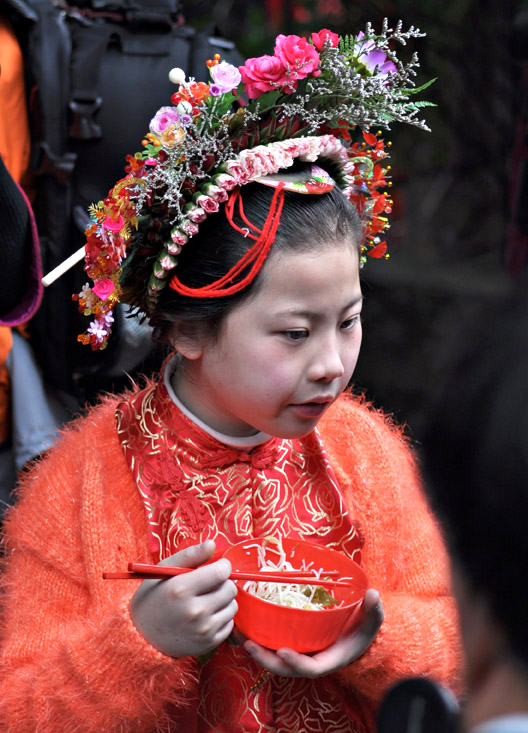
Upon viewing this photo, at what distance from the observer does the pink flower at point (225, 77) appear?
1531mm

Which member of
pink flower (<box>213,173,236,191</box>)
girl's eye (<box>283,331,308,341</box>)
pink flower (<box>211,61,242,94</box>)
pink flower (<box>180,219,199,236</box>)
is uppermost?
pink flower (<box>211,61,242,94</box>)

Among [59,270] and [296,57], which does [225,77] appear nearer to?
[296,57]

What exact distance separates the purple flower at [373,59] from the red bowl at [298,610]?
852 millimetres

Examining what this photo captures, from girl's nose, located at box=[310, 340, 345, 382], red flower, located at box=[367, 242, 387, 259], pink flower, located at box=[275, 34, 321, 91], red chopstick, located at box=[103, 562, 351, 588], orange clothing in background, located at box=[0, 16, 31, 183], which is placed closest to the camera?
red chopstick, located at box=[103, 562, 351, 588]

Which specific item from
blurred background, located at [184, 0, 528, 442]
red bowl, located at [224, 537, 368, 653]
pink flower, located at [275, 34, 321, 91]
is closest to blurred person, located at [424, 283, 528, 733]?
red bowl, located at [224, 537, 368, 653]

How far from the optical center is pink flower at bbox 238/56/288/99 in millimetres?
1529

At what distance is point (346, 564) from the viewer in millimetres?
1454

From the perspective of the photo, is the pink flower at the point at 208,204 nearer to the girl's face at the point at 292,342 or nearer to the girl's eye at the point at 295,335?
the girl's face at the point at 292,342

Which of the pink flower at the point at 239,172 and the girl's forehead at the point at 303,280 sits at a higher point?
the pink flower at the point at 239,172

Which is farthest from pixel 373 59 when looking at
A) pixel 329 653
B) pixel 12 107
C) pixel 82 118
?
pixel 329 653

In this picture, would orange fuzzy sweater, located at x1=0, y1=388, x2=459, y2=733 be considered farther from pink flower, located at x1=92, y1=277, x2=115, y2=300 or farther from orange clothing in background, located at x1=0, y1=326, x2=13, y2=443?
orange clothing in background, located at x1=0, y1=326, x2=13, y2=443

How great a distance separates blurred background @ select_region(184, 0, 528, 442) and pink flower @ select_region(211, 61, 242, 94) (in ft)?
5.62

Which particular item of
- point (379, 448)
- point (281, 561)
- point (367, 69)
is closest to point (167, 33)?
point (367, 69)

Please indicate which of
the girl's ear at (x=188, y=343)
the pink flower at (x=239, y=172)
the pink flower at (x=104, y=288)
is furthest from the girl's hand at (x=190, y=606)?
the pink flower at (x=239, y=172)
